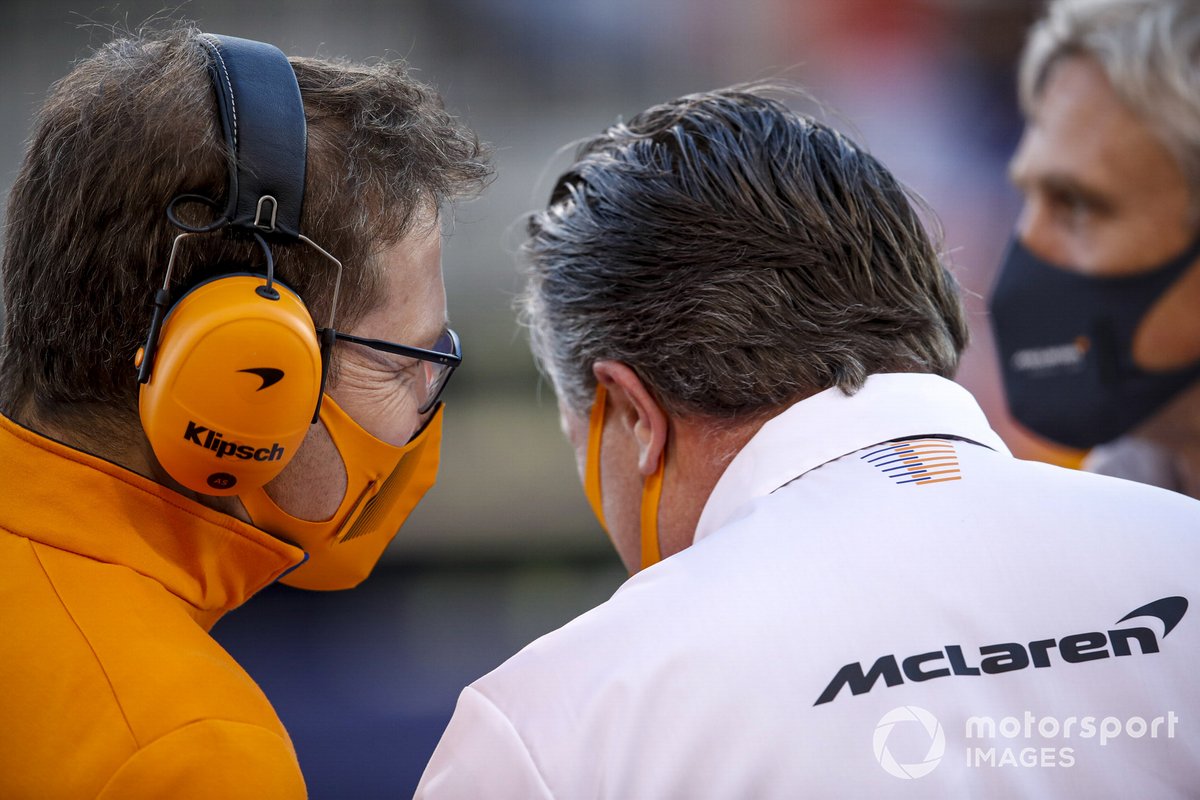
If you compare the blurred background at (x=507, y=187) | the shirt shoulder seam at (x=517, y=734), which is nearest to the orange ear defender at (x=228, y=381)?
the shirt shoulder seam at (x=517, y=734)

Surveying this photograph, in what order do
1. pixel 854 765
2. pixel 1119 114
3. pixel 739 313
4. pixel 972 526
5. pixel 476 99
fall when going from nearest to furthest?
pixel 854 765 → pixel 972 526 → pixel 739 313 → pixel 1119 114 → pixel 476 99

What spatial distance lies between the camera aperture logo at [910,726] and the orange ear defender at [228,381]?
733mm

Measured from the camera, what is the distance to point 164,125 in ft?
3.81

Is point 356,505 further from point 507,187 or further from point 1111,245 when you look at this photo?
point 507,187

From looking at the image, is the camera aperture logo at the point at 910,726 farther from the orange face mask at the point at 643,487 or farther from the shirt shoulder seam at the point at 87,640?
the shirt shoulder seam at the point at 87,640

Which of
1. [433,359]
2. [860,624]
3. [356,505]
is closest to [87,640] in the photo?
[356,505]

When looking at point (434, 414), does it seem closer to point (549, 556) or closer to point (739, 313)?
point (739, 313)

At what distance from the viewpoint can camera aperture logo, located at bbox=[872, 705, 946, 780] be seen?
3.36 feet

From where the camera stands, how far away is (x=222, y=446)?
112 cm

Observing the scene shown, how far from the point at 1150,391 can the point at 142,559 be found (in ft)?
9.77

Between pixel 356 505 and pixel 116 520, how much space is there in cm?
35

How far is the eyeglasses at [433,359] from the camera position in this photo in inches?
53.6

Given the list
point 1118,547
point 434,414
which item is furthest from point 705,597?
point 434,414

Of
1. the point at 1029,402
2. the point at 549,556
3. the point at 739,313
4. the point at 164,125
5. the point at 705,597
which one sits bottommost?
the point at 549,556
